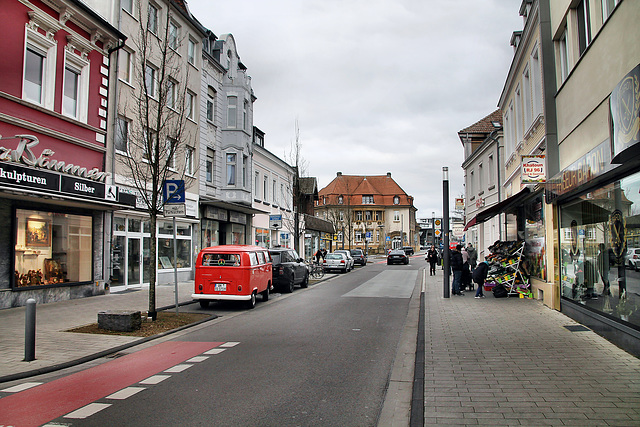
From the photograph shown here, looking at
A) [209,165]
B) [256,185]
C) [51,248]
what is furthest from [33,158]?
[256,185]

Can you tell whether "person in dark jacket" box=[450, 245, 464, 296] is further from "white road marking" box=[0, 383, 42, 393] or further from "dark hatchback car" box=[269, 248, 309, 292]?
"white road marking" box=[0, 383, 42, 393]

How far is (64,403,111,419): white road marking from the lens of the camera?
4945mm

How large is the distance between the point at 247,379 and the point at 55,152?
36.7 ft

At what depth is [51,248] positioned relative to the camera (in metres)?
14.5

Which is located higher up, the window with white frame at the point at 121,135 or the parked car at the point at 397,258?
the window with white frame at the point at 121,135

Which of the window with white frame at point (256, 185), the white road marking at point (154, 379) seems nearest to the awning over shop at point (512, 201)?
the white road marking at point (154, 379)

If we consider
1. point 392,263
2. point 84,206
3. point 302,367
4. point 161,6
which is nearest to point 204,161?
point 161,6

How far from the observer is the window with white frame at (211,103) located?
84.9ft

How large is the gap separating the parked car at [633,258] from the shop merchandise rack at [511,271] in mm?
8366

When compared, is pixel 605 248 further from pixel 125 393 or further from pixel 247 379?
pixel 125 393

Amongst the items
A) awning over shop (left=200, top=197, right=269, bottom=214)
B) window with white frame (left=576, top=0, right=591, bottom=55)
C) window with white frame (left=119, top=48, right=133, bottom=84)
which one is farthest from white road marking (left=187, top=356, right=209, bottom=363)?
awning over shop (left=200, top=197, right=269, bottom=214)

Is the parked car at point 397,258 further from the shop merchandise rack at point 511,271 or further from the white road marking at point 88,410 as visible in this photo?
the white road marking at point 88,410

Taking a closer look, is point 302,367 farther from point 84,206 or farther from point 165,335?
point 84,206

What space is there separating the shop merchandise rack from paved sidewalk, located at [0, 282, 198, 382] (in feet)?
34.7
